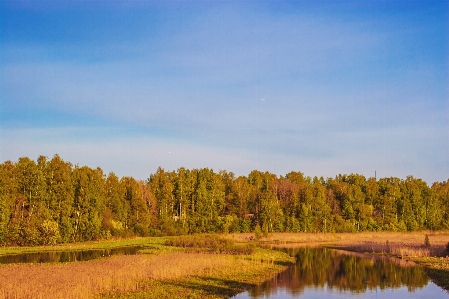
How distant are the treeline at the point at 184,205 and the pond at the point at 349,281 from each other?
1483 inches

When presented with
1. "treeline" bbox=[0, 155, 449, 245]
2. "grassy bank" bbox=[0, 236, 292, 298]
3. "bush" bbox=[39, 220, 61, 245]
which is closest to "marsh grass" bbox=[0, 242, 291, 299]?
"grassy bank" bbox=[0, 236, 292, 298]

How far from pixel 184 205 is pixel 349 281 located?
2850 inches

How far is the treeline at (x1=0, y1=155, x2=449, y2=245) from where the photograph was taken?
7750 cm

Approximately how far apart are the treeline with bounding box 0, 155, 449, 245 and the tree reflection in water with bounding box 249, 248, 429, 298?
3558cm

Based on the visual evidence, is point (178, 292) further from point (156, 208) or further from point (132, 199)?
point (156, 208)

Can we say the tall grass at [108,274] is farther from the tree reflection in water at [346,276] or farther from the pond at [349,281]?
the pond at [349,281]

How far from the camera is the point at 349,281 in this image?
1681 inches

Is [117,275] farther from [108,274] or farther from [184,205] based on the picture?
[184,205]

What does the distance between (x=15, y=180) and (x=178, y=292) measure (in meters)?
56.5

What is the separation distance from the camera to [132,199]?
333ft

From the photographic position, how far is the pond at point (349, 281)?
35969mm

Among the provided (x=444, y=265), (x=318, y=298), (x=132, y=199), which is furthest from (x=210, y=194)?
(x=318, y=298)

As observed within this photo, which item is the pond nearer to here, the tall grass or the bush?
the tall grass

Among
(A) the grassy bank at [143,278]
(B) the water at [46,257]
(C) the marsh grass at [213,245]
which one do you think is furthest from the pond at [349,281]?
(B) the water at [46,257]
